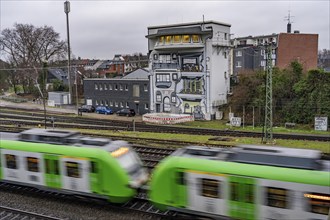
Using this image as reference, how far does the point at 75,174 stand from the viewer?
1331cm

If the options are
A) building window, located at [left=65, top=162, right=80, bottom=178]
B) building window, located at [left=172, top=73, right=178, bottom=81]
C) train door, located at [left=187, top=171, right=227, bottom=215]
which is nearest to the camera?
train door, located at [left=187, top=171, right=227, bottom=215]

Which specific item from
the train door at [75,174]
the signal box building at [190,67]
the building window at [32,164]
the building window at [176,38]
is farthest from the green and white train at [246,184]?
the building window at [176,38]

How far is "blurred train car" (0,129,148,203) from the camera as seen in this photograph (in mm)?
12633

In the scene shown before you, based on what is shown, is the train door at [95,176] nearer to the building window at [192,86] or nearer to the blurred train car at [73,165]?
the blurred train car at [73,165]

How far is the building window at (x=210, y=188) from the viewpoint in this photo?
11.0m

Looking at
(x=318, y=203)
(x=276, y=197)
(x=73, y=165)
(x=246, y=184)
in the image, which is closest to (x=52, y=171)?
(x=73, y=165)

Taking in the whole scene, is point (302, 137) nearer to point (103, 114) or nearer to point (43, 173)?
point (43, 173)

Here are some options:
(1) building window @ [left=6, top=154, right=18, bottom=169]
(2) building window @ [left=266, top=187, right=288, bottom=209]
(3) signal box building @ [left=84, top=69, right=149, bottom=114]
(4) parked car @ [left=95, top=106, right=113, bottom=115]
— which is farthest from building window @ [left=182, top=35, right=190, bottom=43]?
(2) building window @ [left=266, top=187, right=288, bottom=209]

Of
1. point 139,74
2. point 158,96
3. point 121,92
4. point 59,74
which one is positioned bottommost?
point 158,96

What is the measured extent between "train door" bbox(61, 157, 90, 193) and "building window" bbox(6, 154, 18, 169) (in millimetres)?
2803

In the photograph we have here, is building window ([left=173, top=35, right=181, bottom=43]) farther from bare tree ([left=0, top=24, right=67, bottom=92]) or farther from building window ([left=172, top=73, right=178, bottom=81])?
bare tree ([left=0, top=24, right=67, bottom=92])

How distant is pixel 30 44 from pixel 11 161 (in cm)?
6492

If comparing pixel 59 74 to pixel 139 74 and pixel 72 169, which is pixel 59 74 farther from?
pixel 72 169

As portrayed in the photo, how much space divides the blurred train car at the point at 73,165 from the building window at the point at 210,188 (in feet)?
9.79
